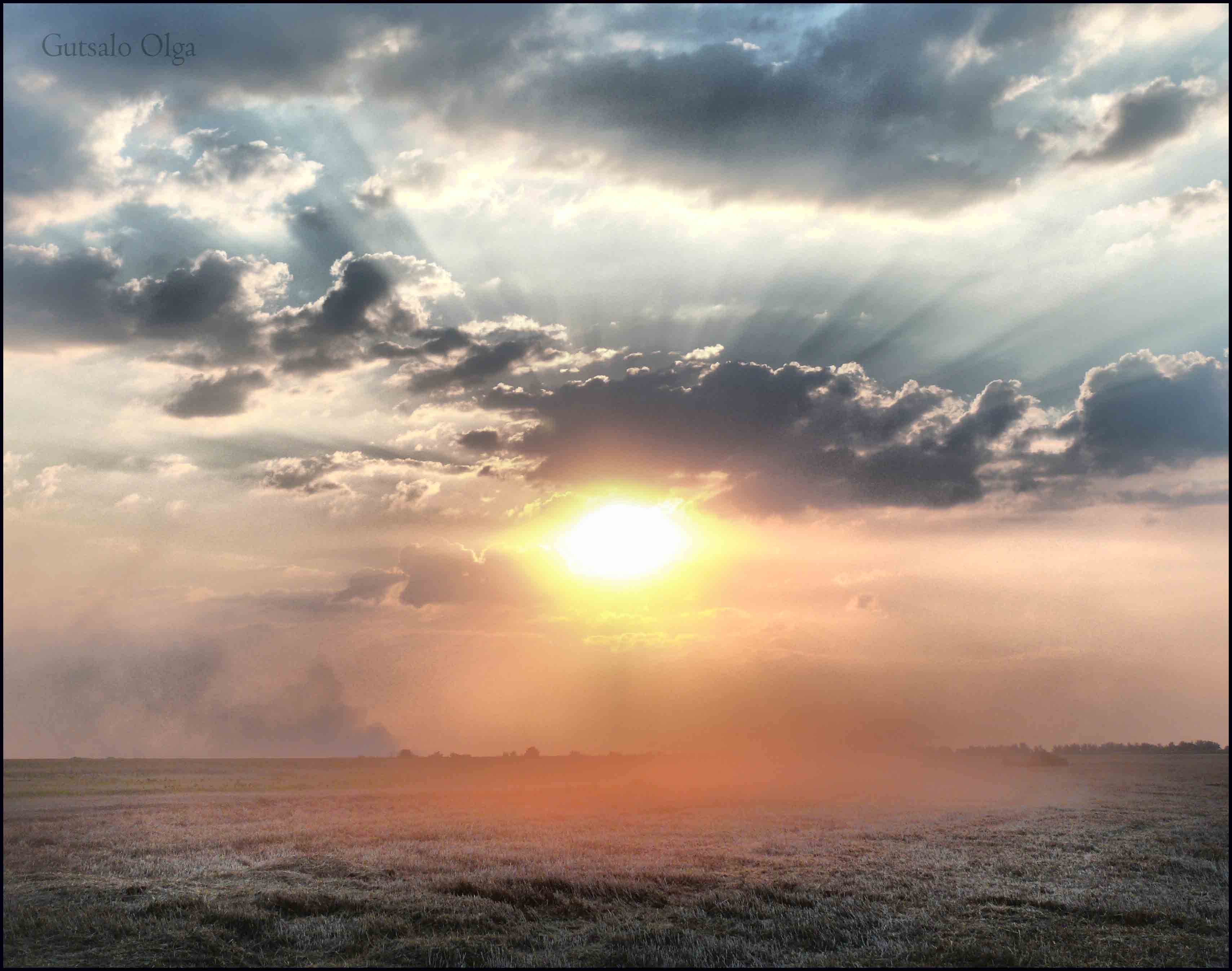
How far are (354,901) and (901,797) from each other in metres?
58.2

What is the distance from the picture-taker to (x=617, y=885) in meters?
26.5

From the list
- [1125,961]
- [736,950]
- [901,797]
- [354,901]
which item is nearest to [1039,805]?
[901,797]

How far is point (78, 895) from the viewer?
2441cm

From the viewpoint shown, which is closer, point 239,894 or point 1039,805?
point 239,894

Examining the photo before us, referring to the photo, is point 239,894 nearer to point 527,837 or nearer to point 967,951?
point 527,837

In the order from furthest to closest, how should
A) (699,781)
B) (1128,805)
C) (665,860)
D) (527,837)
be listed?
1. (699,781)
2. (1128,805)
3. (527,837)
4. (665,860)

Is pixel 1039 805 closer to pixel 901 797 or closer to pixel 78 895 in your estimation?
pixel 901 797

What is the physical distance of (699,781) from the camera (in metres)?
98.6

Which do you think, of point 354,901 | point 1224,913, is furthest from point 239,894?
point 1224,913

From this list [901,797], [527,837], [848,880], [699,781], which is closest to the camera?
[848,880]

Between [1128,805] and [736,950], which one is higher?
[736,950]

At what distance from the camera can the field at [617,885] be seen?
65.5ft

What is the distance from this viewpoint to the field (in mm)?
19953

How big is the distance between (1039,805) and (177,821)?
56.4m
